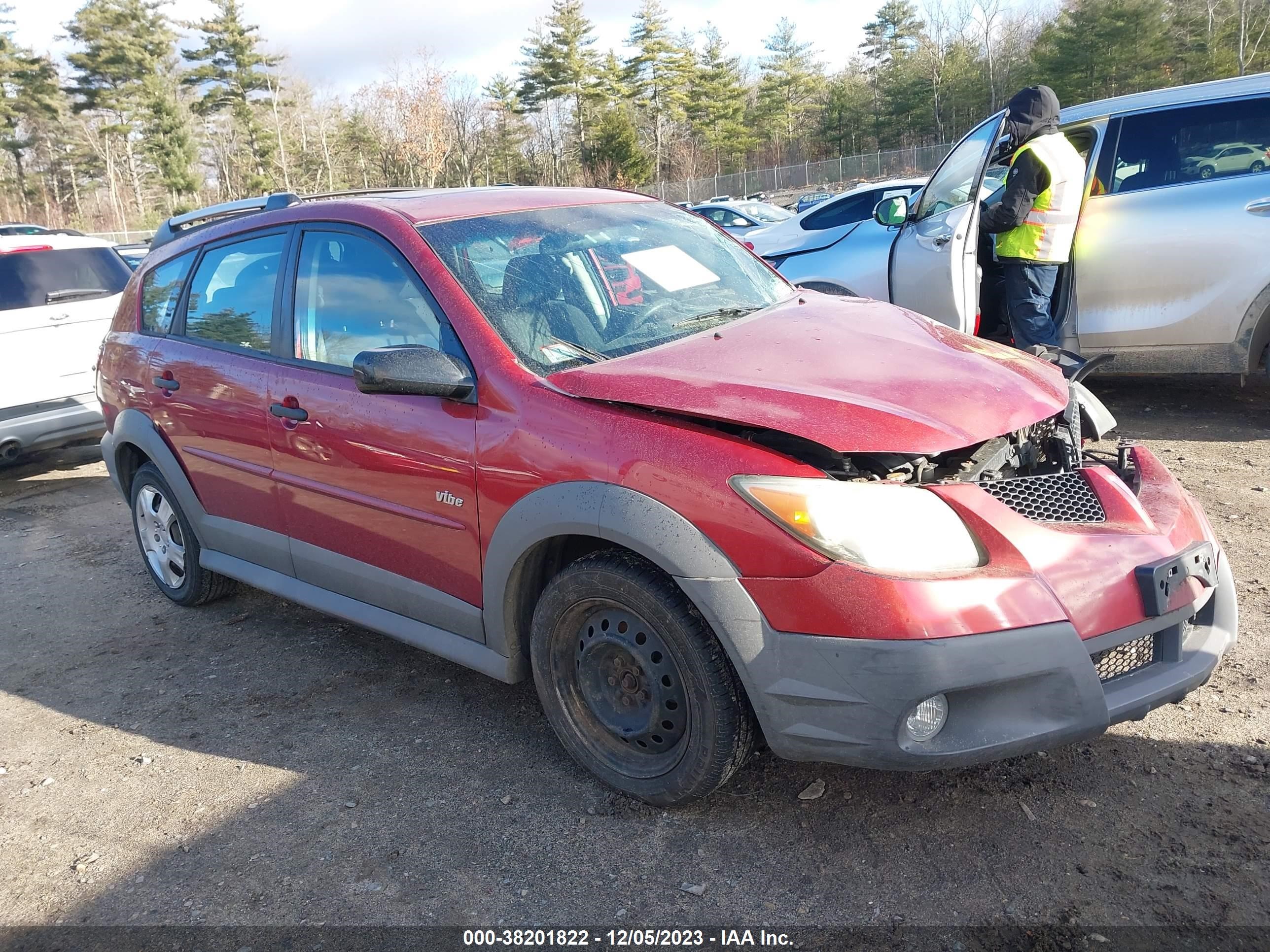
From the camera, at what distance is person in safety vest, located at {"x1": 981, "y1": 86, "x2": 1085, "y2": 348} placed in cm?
560

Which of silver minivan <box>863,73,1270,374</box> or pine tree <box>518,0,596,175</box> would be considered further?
pine tree <box>518,0,596,175</box>

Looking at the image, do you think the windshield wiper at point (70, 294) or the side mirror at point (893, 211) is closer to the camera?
the side mirror at point (893, 211)

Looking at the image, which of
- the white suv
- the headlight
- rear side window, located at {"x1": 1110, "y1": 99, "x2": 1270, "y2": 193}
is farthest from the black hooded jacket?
the white suv

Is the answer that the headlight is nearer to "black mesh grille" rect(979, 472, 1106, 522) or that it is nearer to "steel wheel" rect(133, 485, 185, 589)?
"black mesh grille" rect(979, 472, 1106, 522)

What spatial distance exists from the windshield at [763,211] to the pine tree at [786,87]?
4832 centimetres

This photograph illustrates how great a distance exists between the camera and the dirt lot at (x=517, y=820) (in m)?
2.37

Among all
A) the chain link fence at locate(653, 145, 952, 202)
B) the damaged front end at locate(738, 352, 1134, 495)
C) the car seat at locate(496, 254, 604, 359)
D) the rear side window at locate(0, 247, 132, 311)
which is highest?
the chain link fence at locate(653, 145, 952, 202)

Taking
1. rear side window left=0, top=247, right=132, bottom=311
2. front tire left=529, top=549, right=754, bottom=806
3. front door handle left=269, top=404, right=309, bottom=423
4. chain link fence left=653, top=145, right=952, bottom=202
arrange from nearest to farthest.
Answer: front tire left=529, top=549, right=754, bottom=806, front door handle left=269, top=404, right=309, bottom=423, rear side window left=0, top=247, right=132, bottom=311, chain link fence left=653, top=145, right=952, bottom=202

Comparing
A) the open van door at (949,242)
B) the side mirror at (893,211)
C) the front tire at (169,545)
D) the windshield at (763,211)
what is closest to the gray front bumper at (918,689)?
the front tire at (169,545)

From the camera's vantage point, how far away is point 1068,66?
47.2 metres

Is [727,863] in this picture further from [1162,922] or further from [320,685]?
[320,685]

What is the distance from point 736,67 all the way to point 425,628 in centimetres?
7128

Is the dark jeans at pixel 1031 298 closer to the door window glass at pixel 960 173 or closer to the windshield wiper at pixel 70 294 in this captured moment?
the door window glass at pixel 960 173

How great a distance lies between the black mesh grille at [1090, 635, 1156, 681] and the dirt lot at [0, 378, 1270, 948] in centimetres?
42
